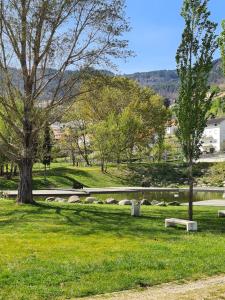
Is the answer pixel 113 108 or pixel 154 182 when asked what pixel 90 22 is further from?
pixel 113 108

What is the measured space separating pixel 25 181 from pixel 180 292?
1420cm

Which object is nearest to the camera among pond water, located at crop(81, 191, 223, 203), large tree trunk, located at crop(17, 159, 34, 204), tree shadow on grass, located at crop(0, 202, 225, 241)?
tree shadow on grass, located at crop(0, 202, 225, 241)

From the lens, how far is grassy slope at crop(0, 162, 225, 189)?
2031 inches

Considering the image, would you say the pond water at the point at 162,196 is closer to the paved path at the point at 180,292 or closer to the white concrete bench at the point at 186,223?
the white concrete bench at the point at 186,223

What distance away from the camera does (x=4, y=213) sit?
1897cm

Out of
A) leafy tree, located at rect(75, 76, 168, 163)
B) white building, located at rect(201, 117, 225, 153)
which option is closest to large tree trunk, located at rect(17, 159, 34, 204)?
leafy tree, located at rect(75, 76, 168, 163)

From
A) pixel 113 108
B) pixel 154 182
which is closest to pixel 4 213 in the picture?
pixel 154 182

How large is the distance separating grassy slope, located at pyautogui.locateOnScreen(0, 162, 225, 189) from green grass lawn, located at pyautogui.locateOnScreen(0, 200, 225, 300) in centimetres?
3122

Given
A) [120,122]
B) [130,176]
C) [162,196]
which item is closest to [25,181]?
[162,196]

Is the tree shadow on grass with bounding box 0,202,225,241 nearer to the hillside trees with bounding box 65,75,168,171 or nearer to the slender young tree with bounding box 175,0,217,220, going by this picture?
the slender young tree with bounding box 175,0,217,220

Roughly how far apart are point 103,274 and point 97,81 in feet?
47.1

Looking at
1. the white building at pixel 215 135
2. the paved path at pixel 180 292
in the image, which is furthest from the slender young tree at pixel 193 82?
the white building at pixel 215 135

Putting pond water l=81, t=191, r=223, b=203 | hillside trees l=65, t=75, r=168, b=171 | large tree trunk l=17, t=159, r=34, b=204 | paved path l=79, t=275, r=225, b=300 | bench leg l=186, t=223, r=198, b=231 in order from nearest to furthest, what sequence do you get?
paved path l=79, t=275, r=225, b=300, bench leg l=186, t=223, r=198, b=231, large tree trunk l=17, t=159, r=34, b=204, pond water l=81, t=191, r=223, b=203, hillside trees l=65, t=75, r=168, b=171

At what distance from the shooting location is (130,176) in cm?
6084
